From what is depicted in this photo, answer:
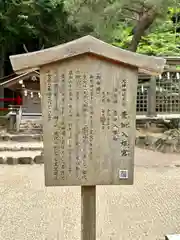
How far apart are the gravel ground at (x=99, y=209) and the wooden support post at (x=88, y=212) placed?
3.42ft

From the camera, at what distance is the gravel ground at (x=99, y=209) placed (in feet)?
12.8

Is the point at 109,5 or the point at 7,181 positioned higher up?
the point at 109,5

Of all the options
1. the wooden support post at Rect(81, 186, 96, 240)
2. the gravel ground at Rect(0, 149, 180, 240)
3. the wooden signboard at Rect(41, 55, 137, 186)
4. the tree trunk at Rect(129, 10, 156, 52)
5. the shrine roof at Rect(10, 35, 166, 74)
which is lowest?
the gravel ground at Rect(0, 149, 180, 240)

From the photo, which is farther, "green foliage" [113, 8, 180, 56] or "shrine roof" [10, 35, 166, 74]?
"green foliage" [113, 8, 180, 56]

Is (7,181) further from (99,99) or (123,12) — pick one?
(123,12)

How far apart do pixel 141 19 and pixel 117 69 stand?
9.57 metres

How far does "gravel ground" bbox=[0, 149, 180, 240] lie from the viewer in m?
3.90

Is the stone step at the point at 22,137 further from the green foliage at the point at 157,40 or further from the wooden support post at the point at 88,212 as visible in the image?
the wooden support post at the point at 88,212

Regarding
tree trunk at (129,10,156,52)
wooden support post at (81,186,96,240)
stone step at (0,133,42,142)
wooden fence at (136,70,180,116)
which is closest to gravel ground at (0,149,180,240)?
wooden support post at (81,186,96,240)

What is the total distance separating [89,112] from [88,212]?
80cm

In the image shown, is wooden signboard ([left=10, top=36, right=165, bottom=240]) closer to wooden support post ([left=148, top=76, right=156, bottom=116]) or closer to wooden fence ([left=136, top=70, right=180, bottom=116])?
wooden fence ([left=136, top=70, right=180, bottom=116])

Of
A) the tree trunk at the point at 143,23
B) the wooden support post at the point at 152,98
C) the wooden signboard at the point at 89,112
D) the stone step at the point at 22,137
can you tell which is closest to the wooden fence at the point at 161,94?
the wooden support post at the point at 152,98

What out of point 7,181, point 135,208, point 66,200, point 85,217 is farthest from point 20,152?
point 85,217

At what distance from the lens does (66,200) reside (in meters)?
5.16
